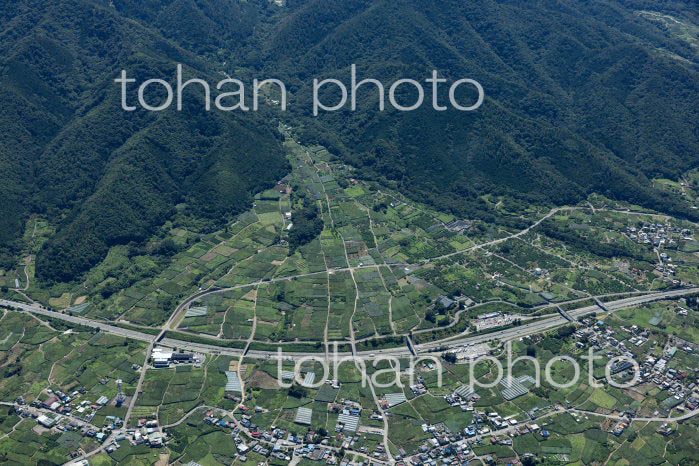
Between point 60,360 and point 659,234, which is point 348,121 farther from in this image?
point 60,360

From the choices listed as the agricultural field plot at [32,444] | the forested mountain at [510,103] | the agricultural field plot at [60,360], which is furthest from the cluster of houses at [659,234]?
the agricultural field plot at [32,444]

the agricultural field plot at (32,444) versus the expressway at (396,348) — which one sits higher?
the expressway at (396,348)

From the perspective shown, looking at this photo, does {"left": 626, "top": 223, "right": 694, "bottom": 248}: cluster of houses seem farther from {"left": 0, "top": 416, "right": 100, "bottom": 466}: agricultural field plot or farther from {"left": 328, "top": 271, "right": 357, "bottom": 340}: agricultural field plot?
{"left": 0, "top": 416, "right": 100, "bottom": 466}: agricultural field plot

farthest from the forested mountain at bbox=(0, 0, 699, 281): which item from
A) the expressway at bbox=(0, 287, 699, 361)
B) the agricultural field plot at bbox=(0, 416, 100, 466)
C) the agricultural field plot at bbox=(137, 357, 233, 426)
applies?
the agricultural field plot at bbox=(0, 416, 100, 466)

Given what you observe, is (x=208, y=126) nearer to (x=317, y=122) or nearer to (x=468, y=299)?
(x=317, y=122)

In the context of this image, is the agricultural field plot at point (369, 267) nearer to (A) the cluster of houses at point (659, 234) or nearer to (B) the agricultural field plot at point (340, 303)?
(B) the agricultural field plot at point (340, 303)

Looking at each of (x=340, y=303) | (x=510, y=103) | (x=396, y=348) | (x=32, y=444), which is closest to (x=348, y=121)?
(x=510, y=103)
